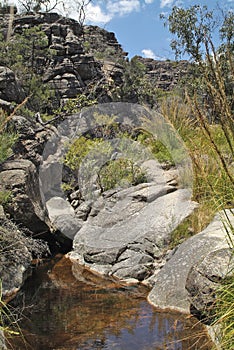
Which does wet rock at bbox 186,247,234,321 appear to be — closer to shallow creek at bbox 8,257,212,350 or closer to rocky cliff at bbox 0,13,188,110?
shallow creek at bbox 8,257,212,350

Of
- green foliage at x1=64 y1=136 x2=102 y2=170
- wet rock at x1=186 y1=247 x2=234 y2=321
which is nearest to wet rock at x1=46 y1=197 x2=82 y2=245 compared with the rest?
green foliage at x1=64 y1=136 x2=102 y2=170

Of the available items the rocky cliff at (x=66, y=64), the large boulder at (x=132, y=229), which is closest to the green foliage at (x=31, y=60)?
the rocky cliff at (x=66, y=64)

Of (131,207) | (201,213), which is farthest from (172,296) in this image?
(131,207)

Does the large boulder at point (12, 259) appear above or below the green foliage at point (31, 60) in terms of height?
below

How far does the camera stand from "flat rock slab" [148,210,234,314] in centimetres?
331

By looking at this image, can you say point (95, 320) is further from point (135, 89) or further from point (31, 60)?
point (135, 89)

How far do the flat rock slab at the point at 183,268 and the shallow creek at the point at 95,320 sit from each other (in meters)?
0.12

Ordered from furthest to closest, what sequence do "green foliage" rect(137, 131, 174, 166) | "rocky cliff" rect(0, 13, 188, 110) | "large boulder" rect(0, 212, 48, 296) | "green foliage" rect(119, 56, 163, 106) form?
"green foliage" rect(119, 56, 163, 106)
"rocky cliff" rect(0, 13, 188, 110)
"green foliage" rect(137, 131, 174, 166)
"large boulder" rect(0, 212, 48, 296)

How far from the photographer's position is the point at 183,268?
3.57 m

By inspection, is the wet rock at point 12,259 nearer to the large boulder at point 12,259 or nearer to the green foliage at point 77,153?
the large boulder at point 12,259

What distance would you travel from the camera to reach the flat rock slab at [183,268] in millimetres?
3311

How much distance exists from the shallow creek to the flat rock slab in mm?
118

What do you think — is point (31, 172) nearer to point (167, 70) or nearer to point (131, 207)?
point (131, 207)

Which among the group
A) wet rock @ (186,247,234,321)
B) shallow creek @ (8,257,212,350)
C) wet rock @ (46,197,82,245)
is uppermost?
wet rock @ (186,247,234,321)
